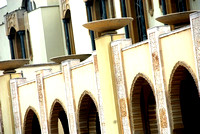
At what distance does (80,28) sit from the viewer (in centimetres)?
3419

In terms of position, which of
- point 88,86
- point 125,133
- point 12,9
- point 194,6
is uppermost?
point 12,9

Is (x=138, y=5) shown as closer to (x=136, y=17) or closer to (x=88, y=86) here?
(x=136, y=17)

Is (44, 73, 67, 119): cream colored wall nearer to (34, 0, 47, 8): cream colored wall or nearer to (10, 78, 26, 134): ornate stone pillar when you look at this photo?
(10, 78, 26, 134): ornate stone pillar

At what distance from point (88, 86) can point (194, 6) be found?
15.0ft

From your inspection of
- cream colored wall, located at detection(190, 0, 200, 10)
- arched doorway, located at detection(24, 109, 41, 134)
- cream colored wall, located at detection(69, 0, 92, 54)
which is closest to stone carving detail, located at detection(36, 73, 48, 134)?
arched doorway, located at detection(24, 109, 41, 134)

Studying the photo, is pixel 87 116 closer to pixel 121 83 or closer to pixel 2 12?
pixel 121 83

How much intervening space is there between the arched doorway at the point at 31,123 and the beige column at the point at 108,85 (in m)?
6.60

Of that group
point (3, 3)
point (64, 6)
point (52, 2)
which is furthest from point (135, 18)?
point (3, 3)

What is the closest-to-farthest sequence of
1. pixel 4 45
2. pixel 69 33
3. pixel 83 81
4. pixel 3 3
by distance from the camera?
1. pixel 83 81
2. pixel 69 33
3. pixel 4 45
4. pixel 3 3

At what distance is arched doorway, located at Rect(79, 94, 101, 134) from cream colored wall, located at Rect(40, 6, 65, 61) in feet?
33.0

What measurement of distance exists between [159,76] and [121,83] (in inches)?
104

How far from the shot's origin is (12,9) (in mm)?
40688

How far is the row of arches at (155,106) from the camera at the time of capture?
70.5ft

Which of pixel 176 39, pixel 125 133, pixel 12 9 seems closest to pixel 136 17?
pixel 125 133
